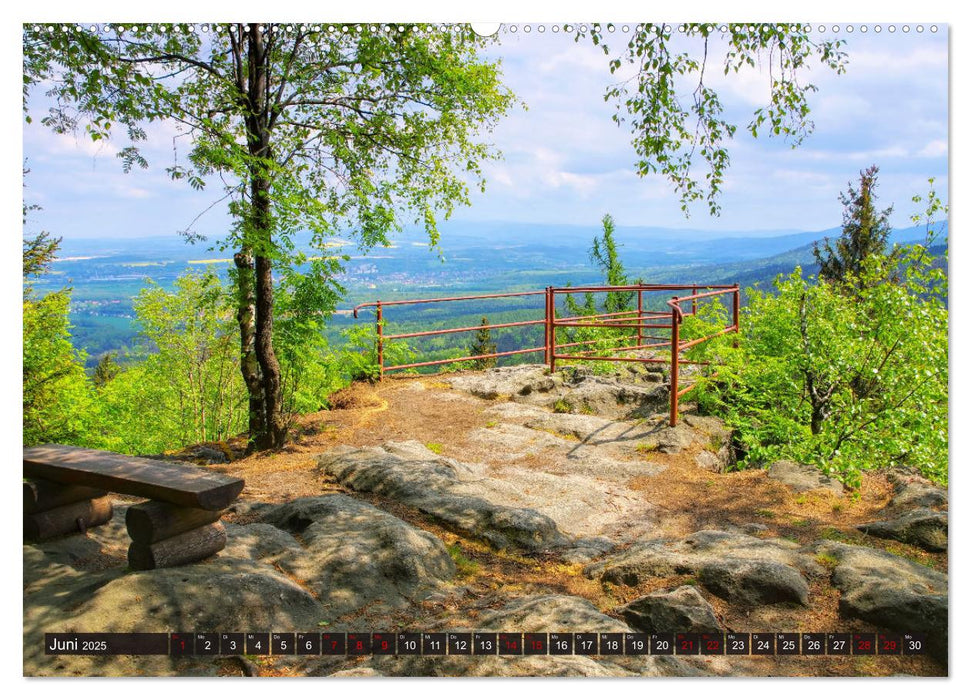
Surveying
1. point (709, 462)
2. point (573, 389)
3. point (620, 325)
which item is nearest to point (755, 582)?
point (709, 462)

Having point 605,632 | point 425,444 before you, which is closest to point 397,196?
point 425,444

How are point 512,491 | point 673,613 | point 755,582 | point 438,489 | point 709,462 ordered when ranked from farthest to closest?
point 709,462 → point 512,491 → point 438,489 → point 755,582 → point 673,613

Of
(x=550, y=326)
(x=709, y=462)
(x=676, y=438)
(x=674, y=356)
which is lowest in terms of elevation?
(x=709, y=462)

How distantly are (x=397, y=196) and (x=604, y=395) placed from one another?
3.70m

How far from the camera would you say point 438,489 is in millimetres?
4723

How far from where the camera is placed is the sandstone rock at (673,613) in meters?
2.83

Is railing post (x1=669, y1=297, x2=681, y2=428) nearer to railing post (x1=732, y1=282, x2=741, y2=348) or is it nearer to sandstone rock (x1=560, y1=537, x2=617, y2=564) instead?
railing post (x1=732, y1=282, x2=741, y2=348)

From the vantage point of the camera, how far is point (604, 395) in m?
7.98

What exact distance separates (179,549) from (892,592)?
11.3ft

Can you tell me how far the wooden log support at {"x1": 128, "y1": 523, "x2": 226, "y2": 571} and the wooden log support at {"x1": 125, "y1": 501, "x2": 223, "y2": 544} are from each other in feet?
0.10

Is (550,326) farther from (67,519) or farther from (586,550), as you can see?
(67,519)

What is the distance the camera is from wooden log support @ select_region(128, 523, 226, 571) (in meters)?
2.90

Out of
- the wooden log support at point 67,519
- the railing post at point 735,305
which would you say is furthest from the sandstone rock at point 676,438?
the wooden log support at point 67,519

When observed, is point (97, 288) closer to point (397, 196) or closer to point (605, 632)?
point (397, 196)
